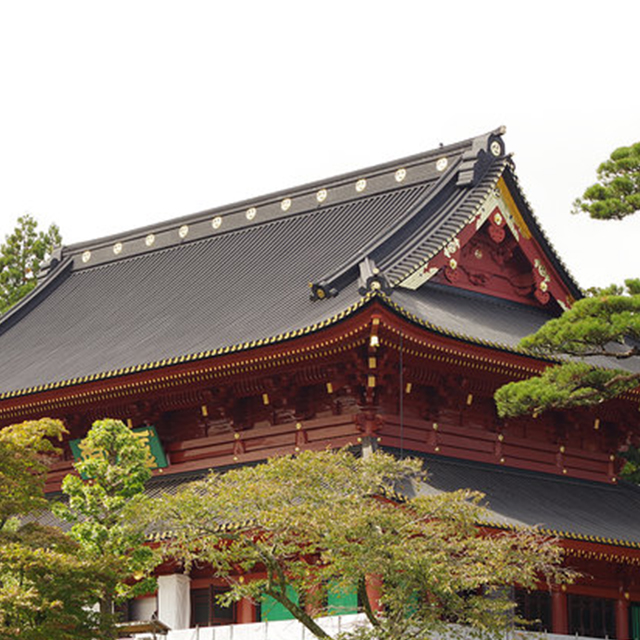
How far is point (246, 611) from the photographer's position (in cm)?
3133

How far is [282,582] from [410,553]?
226 cm

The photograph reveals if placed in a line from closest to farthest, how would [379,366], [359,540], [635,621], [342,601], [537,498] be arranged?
[359,540], [342,601], [379,366], [537,498], [635,621]

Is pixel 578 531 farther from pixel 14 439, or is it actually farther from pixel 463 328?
pixel 14 439

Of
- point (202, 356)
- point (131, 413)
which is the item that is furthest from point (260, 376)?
point (131, 413)

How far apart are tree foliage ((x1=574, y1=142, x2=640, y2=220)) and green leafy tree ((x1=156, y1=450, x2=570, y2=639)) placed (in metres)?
6.67

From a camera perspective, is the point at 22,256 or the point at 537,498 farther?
the point at 22,256

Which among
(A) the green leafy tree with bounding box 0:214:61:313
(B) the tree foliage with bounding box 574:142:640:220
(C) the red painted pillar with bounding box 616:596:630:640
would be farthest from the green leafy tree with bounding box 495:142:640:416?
(A) the green leafy tree with bounding box 0:214:61:313

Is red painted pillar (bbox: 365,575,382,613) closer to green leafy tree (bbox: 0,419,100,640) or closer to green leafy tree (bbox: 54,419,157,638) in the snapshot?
green leafy tree (bbox: 54,419,157,638)

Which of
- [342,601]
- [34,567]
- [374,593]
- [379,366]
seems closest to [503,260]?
[379,366]

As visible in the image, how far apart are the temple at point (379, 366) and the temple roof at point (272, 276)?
73 millimetres

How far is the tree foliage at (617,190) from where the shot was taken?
1151 inches

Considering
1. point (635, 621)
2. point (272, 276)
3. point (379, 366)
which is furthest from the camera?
point (272, 276)

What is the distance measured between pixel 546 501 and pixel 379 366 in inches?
Result: 197

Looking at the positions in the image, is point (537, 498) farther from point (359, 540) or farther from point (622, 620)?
point (359, 540)
